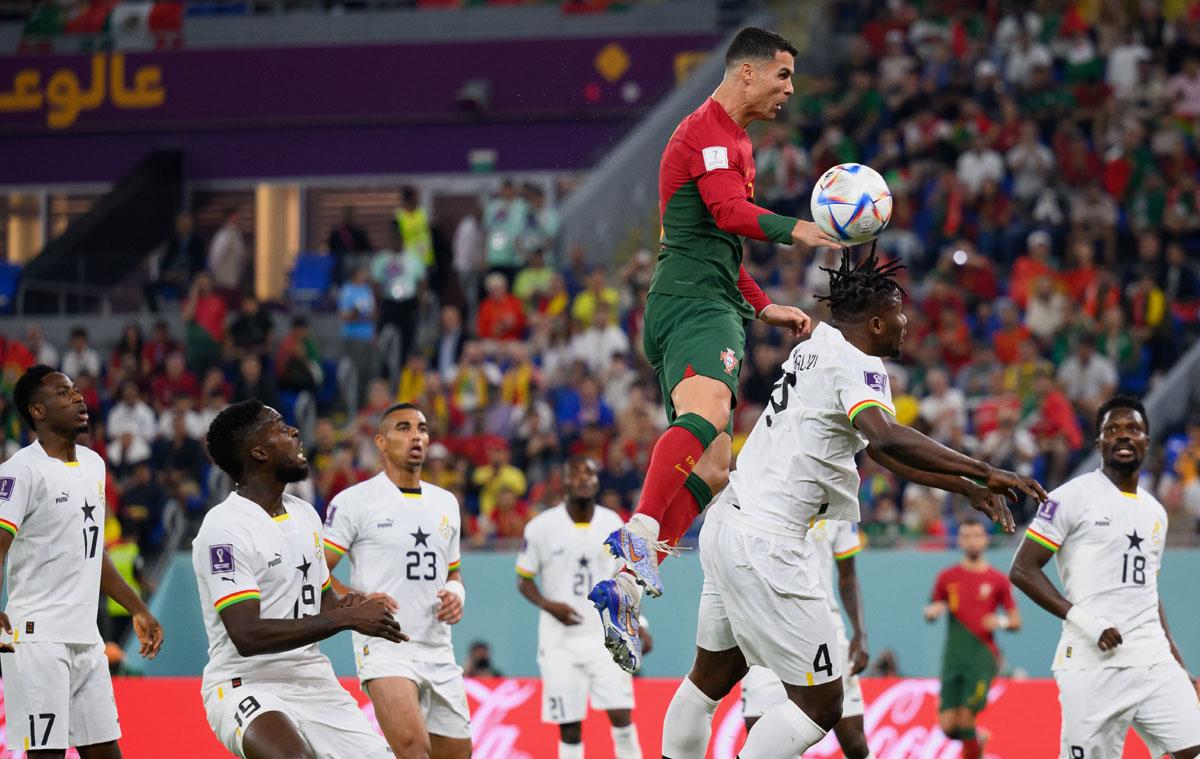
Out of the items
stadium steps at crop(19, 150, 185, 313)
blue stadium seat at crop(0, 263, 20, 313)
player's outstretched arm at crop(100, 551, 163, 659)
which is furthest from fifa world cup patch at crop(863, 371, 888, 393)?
blue stadium seat at crop(0, 263, 20, 313)

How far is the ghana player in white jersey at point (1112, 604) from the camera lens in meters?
8.98

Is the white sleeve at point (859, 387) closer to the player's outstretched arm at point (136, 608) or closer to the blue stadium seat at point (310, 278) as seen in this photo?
the player's outstretched arm at point (136, 608)

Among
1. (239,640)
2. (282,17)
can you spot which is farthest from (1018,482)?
(282,17)

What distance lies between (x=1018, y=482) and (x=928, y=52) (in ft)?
57.2

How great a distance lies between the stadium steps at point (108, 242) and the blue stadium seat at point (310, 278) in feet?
10.3

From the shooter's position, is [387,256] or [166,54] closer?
[387,256]

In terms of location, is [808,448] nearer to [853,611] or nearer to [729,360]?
[729,360]

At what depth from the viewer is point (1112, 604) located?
30.2ft

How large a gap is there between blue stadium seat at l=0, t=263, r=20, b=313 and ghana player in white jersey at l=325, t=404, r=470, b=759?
16.2 m

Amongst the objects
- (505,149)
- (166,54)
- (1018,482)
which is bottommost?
(1018,482)

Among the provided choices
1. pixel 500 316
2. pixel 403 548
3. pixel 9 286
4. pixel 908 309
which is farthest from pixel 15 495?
pixel 9 286

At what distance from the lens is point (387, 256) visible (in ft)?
76.3

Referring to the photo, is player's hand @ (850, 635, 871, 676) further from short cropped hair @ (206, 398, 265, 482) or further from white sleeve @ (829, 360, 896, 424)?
short cropped hair @ (206, 398, 265, 482)

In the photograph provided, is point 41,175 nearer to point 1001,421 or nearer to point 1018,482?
point 1001,421
